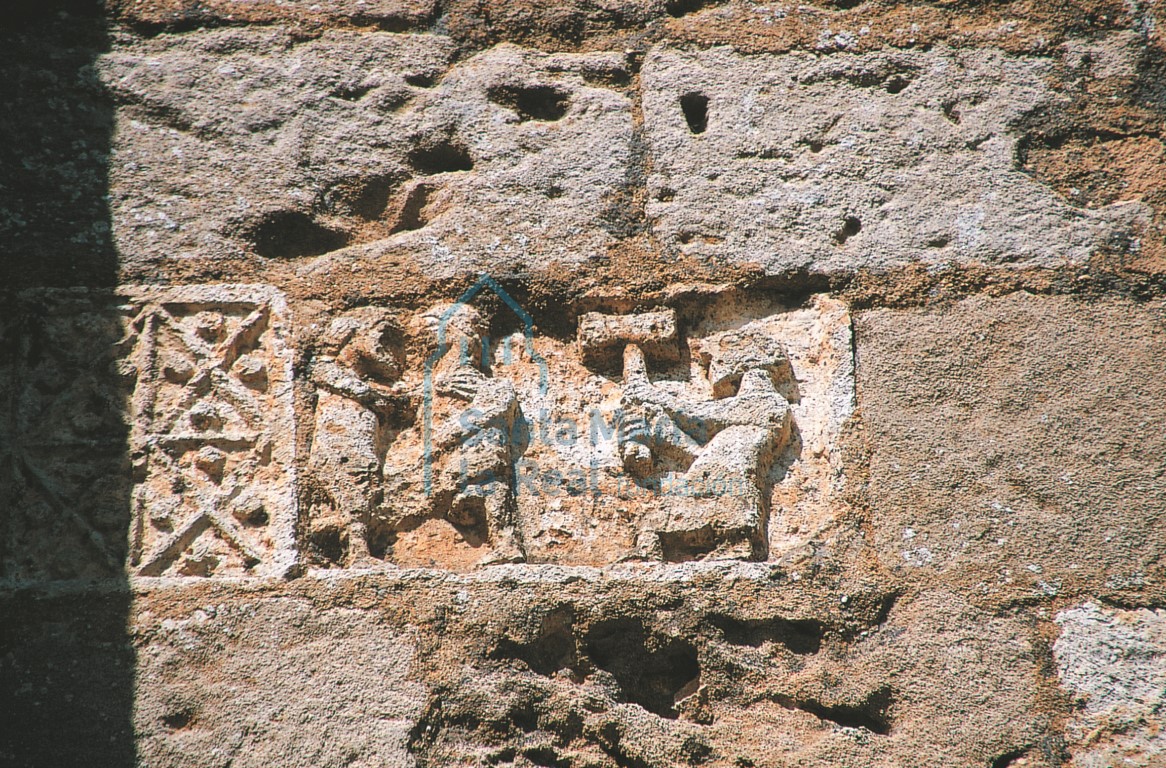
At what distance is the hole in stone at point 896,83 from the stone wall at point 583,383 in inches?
0.6

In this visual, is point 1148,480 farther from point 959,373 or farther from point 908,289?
point 908,289

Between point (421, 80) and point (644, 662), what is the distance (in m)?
1.62

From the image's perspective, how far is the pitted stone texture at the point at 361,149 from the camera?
8.63ft

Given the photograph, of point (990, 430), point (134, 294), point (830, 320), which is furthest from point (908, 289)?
point (134, 294)

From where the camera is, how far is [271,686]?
2.17m

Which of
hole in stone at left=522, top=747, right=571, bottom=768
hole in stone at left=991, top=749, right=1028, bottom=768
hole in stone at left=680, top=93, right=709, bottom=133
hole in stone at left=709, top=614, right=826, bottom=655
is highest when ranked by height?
hole in stone at left=680, top=93, right=709, bottom=133

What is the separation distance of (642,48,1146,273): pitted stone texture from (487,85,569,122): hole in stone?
0.76ft

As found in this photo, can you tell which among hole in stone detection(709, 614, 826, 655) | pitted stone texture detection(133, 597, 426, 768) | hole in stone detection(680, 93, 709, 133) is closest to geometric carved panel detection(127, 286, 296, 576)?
pitted stone texture detection(133, 597, 426, 768)

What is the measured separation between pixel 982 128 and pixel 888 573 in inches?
45.8

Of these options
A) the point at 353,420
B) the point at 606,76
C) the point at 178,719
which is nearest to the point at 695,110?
the point at 606,76

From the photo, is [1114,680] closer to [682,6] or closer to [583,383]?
[583,383]

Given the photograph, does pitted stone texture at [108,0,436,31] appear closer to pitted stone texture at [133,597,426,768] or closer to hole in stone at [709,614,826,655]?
pitted stone texture at [133,597,426,768]

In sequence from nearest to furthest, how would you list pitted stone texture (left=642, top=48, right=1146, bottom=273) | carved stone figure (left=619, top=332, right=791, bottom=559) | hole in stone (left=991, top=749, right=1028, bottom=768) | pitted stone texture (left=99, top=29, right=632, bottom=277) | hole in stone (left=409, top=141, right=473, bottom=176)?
1. hole in stone (left=991, top=749, right=1028, bottom=768)
2. carved stone figure (left=619, top=332, right=791, bottom=559)
3. pitted stone texture (left=642, top=48, right=1146, bottom=273)
4. pitted stone texture (left=99, top=29, right=632, bottom=277)
5. hole in stone (left=409, top=141, right=473, bottom=176)

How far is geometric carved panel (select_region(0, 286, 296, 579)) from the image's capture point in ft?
7.67
